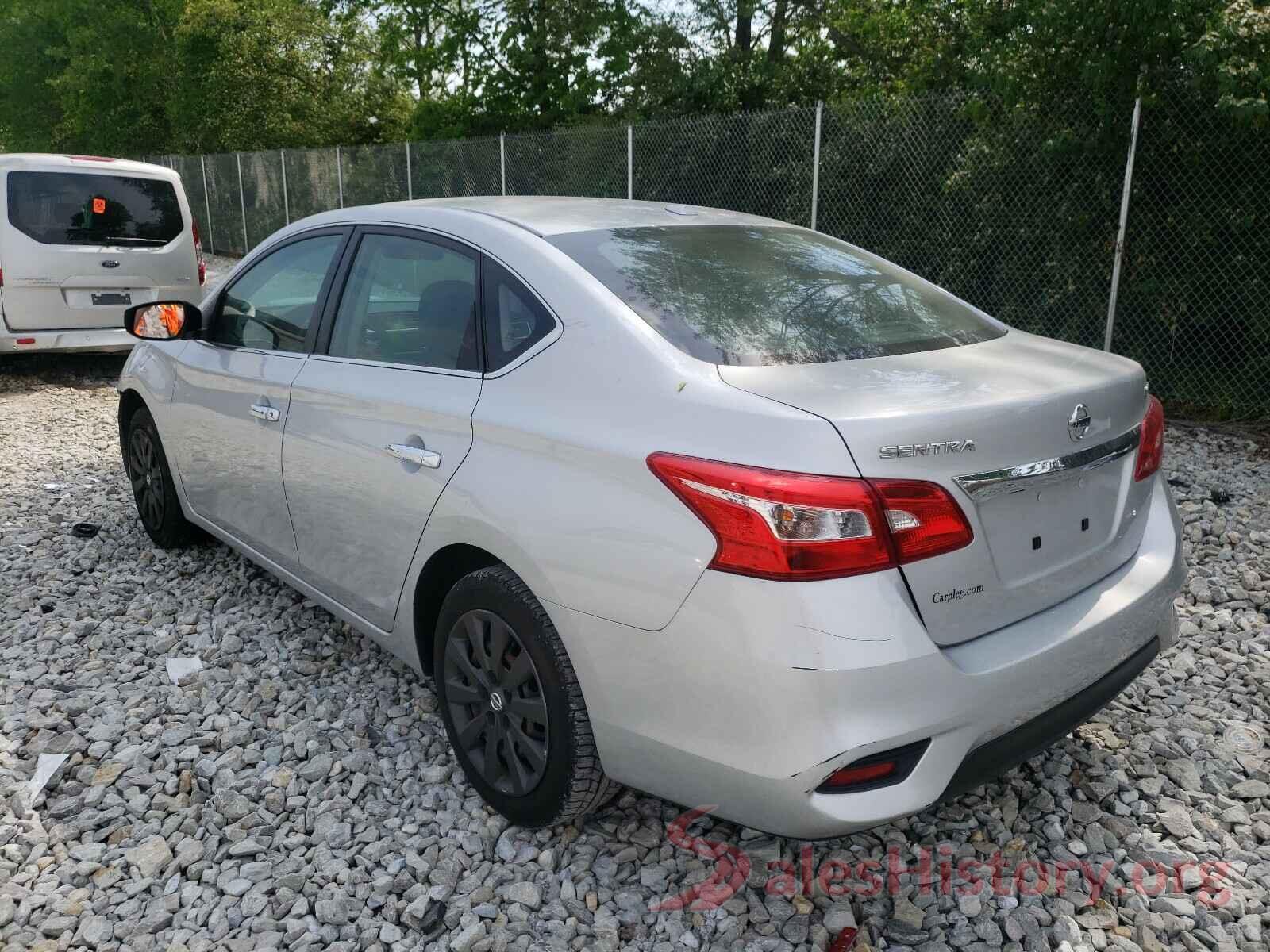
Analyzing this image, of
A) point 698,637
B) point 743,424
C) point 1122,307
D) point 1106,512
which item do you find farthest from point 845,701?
point 1122,307

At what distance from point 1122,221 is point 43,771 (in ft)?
23.4

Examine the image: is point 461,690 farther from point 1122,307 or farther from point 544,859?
point 1122,307

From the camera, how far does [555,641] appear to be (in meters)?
2.52

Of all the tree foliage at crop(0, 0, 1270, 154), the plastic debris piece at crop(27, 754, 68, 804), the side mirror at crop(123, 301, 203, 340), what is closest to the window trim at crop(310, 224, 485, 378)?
the side mirror at crop(123, 301, 203, 340)

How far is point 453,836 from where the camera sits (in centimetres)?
289

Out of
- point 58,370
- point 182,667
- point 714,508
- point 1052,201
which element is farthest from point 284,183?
point 714,508

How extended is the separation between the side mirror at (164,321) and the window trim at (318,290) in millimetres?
64

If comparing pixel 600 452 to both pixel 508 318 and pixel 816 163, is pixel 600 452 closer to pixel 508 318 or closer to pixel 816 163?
pixel 508 318

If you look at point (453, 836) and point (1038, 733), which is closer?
point (1038, 733)

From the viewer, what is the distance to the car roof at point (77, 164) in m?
8.49

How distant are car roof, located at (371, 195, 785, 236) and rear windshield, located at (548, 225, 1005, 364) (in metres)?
0.08

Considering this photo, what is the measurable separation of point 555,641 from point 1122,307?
6.48 meters

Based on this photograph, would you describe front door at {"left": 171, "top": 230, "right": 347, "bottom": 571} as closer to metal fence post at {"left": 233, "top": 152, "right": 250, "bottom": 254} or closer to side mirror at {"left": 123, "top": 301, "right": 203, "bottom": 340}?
side mirror at {"left": 123, "top": 301, "right": 203, "bottom": 340}

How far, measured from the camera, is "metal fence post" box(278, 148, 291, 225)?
2069 centimetres
